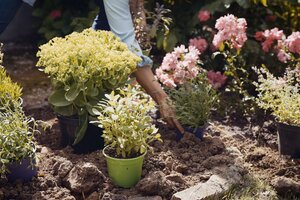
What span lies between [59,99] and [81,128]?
21cm

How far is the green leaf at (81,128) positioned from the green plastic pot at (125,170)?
0.86ft

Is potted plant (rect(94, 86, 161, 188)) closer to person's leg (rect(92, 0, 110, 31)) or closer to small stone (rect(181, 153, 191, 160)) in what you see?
small stone (rect(181, 153, 191, 160))

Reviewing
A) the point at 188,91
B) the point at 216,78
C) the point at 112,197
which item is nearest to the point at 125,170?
the point at 112,197

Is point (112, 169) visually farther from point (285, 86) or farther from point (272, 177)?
point (285, 86)

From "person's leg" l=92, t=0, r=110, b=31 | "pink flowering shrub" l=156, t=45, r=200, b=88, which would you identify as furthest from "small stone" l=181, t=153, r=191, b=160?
"person's leg" l=92, t=0, r=110, b=31

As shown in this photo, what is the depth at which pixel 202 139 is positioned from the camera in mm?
3604

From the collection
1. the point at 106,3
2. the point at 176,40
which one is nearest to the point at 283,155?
the point at 106,3

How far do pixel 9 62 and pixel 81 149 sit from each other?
2.67 metres

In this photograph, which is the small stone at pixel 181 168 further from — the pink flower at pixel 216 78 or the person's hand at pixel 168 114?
the pink flower at pixel 216 78

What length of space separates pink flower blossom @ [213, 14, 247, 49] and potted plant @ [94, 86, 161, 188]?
120 cm

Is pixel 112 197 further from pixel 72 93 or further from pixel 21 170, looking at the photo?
pixel 72 93

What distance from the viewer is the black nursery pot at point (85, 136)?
331cm

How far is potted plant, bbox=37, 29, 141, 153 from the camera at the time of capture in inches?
123

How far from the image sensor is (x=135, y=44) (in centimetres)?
358
